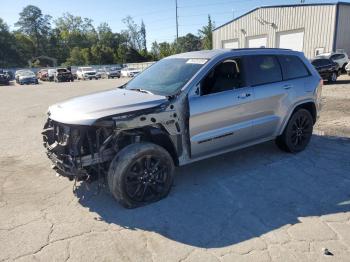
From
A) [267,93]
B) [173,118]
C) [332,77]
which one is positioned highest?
[267,93]

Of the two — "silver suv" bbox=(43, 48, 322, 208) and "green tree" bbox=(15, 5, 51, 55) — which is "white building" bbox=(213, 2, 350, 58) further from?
"green tree" bbox=(15, 5, 51, 55)

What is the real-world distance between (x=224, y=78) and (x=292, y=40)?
1107 inches

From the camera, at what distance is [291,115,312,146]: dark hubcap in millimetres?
5945

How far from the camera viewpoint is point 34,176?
5395mm

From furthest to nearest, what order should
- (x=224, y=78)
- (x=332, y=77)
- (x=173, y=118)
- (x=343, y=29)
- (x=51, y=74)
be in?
(x=51, y=74)
(x=343, y=29)
(x=332, y=77)
(x=224, y=78)
(x=173, y=118)

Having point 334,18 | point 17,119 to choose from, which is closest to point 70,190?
point 17,119

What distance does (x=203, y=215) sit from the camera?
398cm

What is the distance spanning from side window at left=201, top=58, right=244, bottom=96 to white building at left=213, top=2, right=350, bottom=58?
2518cm

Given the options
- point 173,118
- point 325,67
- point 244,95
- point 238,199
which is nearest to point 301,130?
point 244,95

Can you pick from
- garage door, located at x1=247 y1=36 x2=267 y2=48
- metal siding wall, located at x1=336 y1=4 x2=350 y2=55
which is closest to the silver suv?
metal siding wall, located at x1=336 y1=4 x2=350 y2=55

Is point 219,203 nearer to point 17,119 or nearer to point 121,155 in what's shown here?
point 121,155

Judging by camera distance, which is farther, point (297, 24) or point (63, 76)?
point (63, 76)

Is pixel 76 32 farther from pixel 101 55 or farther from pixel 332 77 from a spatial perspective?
pixel 332 77

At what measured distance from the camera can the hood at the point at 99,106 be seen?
3928 millimetres
